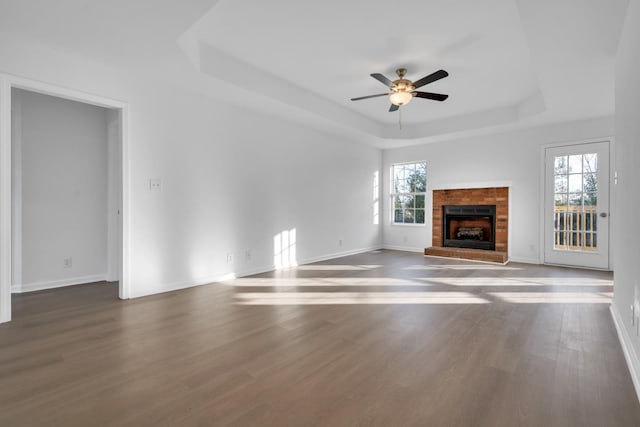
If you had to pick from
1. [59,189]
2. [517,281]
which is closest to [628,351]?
[517,281]

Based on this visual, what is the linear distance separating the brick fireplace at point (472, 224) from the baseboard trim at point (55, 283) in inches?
228

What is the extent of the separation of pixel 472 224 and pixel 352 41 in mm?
4919

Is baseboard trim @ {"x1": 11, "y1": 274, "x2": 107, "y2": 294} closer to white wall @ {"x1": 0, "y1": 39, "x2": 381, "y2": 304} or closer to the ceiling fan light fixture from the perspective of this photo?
white wall @ {"x1": 0, "y1": 39, "x2": 381, "y2": 304}

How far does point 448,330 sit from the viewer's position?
2684mm

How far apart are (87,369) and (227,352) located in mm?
851

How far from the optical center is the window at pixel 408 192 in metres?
7.44

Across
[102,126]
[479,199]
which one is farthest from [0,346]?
[479,199]

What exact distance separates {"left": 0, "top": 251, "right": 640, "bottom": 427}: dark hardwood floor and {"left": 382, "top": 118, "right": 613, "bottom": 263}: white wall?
237 cm

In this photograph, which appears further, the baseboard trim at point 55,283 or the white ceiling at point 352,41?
the baseboard trim at point 55,283

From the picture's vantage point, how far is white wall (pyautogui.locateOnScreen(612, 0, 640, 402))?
6.54 feet

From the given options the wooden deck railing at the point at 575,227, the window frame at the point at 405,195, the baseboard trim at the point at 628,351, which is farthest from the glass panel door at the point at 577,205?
the baseboard trim at the point at 628,351

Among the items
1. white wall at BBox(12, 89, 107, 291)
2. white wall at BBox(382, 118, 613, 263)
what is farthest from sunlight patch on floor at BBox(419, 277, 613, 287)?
white wall at BBox(12, 89, 107, 291)

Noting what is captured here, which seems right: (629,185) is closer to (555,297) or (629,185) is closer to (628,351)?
(628,351)

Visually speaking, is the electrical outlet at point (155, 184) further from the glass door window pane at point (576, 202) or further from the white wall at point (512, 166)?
the glass door window pane at point (576, 202)
